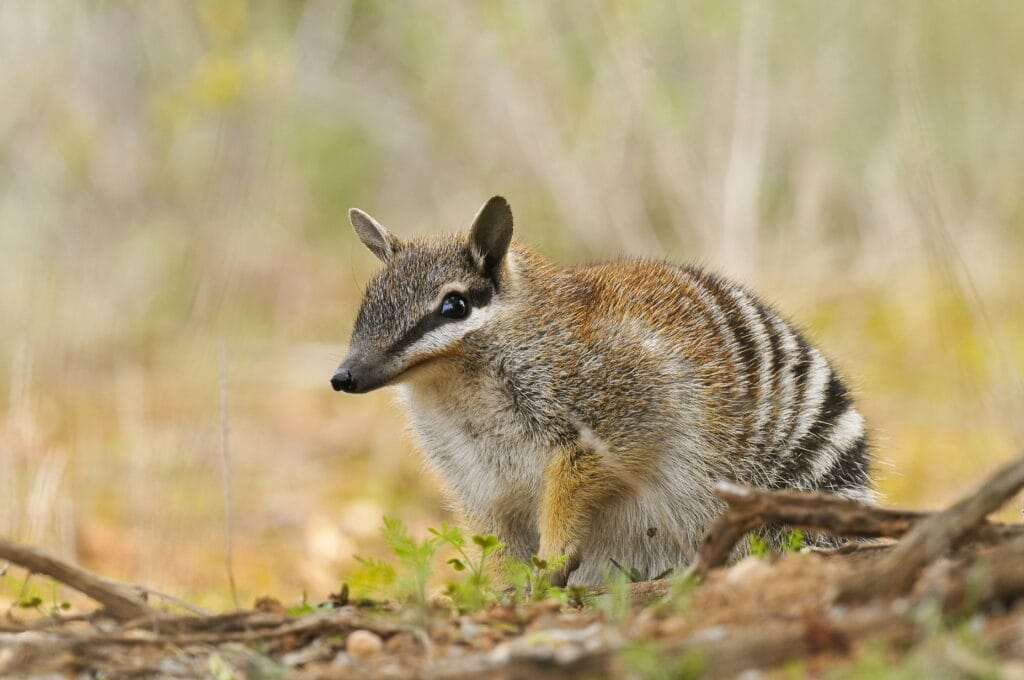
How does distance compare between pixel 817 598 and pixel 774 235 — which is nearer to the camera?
pixel 817 598

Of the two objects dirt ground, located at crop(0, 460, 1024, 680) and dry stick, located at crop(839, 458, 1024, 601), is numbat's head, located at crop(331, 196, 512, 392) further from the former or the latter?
dry stick, located at crop(839, 458, 1024, 601)

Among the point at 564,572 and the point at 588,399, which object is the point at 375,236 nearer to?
the point at 588,399

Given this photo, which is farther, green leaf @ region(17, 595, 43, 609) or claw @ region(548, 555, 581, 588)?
claw @ region(548, 555, 581, 588)

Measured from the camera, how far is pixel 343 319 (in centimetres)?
1225

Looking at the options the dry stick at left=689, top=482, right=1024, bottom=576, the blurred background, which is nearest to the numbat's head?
the dry stick at left=689, top=482, right=1024, bottom=576

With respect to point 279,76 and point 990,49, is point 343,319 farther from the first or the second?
point 990,49

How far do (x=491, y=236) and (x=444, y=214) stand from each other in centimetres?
734

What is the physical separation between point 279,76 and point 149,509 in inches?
145

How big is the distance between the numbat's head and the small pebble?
1.19 m

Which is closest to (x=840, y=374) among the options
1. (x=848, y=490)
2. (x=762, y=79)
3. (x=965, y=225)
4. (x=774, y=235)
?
(x=848, y=490)

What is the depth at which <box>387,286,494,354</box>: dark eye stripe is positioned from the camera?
13.8 feet

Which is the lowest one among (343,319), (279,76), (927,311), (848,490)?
(848,490)

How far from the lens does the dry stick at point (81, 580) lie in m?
2.92

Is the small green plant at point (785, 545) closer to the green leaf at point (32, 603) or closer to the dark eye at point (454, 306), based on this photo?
the dark eye at point (454, 306)
